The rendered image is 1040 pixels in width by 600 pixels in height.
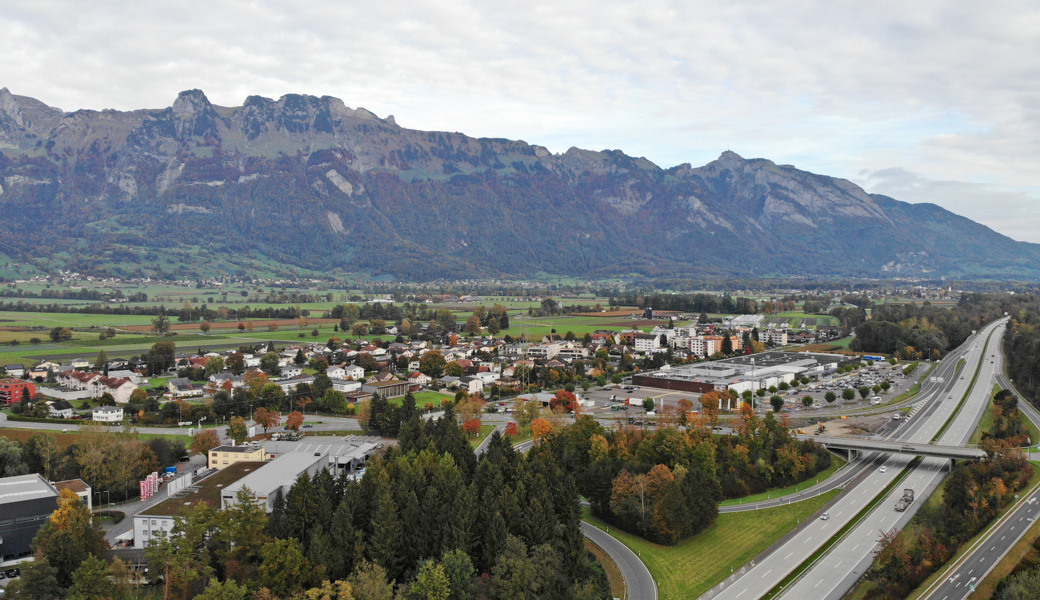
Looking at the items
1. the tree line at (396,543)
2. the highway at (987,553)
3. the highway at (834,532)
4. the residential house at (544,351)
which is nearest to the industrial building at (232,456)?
the tree line at (396,543)

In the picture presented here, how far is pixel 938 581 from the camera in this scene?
75.8 feet

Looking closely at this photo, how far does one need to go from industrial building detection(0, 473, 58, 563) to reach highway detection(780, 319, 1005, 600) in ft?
93.8

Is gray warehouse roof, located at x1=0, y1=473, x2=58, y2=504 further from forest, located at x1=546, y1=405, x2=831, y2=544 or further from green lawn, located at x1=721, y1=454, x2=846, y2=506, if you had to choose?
green lawn, located at x1=721, y1=454, x2=846, y2=506

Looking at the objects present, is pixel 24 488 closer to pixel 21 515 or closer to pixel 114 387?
pixel 21 515

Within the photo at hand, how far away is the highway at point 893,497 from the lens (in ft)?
82.1

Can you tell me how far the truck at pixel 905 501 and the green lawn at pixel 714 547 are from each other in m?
2.97

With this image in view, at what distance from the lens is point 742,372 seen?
64.5 m

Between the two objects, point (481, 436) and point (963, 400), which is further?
point (963, 400)

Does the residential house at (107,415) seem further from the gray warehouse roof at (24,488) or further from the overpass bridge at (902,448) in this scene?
the overpass bridge at (902,448)

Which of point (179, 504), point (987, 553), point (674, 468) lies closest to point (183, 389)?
point (179, 504)

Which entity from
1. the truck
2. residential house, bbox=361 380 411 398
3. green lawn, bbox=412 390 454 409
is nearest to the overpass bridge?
the truck

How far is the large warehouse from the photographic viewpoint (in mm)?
58781

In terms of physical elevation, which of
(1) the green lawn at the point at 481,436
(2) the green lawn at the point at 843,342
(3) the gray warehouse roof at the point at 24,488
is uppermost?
(2) the green lawn at the point at 843,342

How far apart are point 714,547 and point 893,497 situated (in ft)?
36.1
